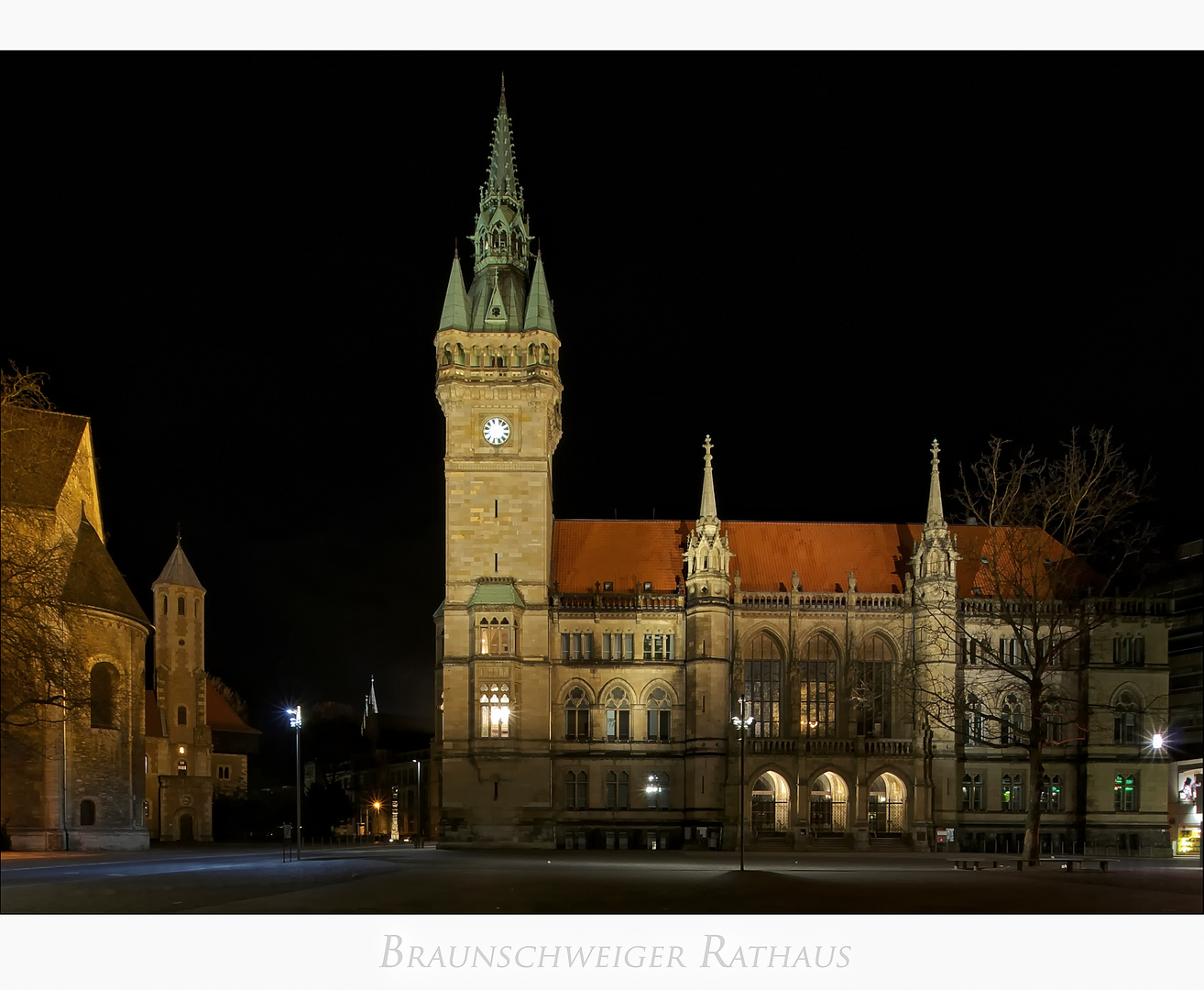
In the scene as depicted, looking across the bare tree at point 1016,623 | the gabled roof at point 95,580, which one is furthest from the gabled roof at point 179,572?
the bare tree at point 1016,623

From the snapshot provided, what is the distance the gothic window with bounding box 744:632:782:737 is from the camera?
7456 cm

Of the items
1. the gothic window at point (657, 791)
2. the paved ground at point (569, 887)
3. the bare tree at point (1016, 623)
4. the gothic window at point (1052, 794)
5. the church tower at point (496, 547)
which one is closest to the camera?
the paved ground at point (569, 887)

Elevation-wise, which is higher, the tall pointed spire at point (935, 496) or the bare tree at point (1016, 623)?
the tall pointed spire at point (935, 496)

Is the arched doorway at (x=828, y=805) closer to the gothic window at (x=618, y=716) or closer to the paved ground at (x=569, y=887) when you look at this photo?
the gothic window at (x=618, y=716)

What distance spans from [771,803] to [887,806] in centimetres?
577

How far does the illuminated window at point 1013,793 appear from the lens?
74625 millimetres

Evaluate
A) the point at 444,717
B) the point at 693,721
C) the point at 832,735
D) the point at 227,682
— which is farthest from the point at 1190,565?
the point at 227,682

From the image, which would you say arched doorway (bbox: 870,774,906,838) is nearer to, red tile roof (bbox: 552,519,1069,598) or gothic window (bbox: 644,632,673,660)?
red tile roof (bbox: 552,519,1069,598)

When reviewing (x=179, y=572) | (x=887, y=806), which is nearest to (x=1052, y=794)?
(x=887, y=806)

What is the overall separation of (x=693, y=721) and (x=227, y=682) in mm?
77358

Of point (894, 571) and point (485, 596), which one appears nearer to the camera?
point (485, 596)

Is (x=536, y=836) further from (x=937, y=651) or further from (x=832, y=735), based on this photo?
(x=937, y=651)

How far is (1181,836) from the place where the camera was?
74000 mm

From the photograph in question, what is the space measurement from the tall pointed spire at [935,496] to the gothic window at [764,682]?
10295mm
